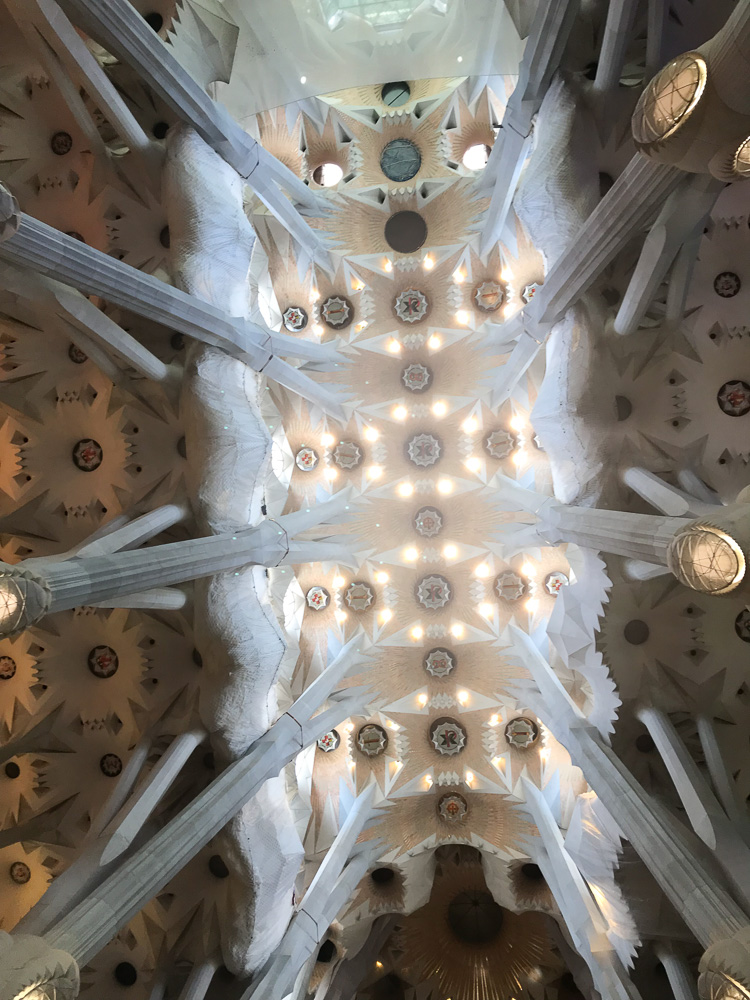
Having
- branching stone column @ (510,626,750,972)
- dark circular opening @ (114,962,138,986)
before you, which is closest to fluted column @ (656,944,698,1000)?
branching stone column @ (510,626,750,972)

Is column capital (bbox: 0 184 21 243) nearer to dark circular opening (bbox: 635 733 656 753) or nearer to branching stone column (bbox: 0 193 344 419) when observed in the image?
branching stone column (bbox: 0 193 344 419)

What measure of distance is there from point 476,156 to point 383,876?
44.4 feet

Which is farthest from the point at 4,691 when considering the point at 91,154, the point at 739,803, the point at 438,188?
the point at 438,188

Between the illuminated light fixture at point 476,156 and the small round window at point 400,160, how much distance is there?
2.81 feet

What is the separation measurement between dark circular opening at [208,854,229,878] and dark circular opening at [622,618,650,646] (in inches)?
251

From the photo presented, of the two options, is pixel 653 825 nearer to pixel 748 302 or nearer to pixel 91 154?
pixel 748 302

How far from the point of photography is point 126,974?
404 inches

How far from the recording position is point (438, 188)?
13.4m

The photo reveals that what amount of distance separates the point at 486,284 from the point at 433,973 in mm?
14355

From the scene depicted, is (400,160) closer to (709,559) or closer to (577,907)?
(709,559)

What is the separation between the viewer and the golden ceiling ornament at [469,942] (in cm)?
1504

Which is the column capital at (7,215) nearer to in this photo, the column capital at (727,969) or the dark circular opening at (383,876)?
the column capital at (727,969)

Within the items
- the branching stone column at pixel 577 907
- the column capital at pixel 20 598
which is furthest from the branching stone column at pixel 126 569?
the branching stone column at pixel 577 907

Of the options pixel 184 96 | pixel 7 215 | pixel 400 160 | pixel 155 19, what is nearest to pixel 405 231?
pixel 400 160
